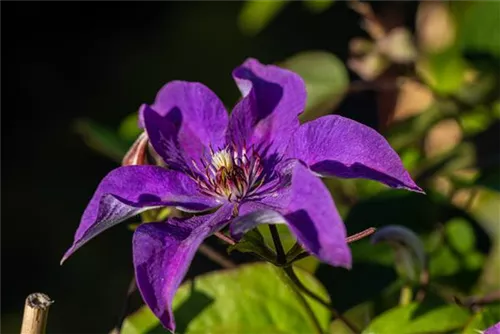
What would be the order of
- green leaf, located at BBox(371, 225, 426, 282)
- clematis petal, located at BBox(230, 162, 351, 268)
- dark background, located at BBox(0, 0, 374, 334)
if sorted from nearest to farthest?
clematis petal, located at BBox(230, 162, 351, 268) < green leaf, located at BBox(371, 225, 426, 282) < dark background, located at BBox(0, 0, 374, 334)

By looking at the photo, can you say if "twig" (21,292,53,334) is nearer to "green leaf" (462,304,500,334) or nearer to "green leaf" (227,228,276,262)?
"green leaf" (227,228,276,262)

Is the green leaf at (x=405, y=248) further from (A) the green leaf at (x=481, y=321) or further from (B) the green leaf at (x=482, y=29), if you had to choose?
(B) the green leaf at (x=482, y=29)

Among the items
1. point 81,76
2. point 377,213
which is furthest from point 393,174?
point 81,76

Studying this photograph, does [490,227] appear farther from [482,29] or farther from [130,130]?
[130,130]

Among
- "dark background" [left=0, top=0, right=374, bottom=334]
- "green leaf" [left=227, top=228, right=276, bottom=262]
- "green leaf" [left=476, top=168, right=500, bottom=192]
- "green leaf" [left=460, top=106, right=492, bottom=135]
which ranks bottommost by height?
"dark background" [left=0, top=0, right=374, bottom=334]

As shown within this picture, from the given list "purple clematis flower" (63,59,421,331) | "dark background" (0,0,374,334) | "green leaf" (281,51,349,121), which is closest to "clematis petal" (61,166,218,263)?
"purple clematis flower" (63,59,421,331)

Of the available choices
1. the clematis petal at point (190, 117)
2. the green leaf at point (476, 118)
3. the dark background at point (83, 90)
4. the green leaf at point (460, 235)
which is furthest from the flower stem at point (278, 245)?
the dark background at point (83, 90)
